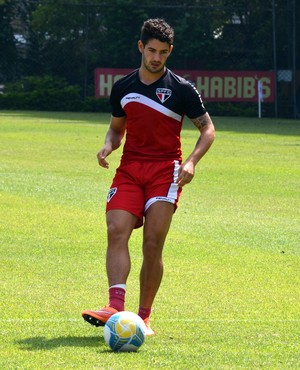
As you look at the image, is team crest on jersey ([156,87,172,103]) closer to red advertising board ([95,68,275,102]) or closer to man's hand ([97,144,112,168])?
man's hand ([97,144,112,168])

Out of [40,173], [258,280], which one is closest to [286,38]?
[40,173]

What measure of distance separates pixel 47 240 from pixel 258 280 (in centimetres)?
318

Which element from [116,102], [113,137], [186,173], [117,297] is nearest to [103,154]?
[113,137]

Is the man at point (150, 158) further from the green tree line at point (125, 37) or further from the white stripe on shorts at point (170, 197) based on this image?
the green tree line at point (125, 37)

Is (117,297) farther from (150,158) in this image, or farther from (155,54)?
(155,54)

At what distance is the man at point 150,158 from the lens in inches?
317

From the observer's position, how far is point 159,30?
26.5ft

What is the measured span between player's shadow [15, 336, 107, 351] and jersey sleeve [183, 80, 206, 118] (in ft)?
5.51

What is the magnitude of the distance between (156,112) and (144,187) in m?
0.52

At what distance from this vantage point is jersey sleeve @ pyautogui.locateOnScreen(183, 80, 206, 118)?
8242 millimetres

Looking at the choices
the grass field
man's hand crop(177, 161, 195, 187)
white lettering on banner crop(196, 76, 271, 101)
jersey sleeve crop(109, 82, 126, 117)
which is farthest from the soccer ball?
white lettering on banner crop(196, 76, 271, 101)

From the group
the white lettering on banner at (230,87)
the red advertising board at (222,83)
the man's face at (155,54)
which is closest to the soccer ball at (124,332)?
the man's face at (155,54)

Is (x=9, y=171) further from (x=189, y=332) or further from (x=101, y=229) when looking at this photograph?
(x=189, y=332)

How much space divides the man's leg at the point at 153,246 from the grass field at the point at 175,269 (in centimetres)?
27
